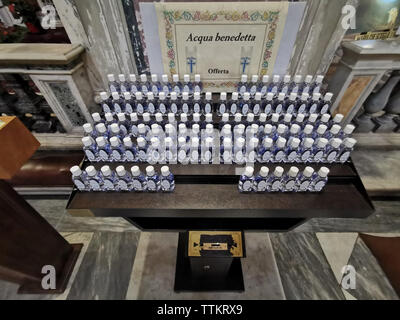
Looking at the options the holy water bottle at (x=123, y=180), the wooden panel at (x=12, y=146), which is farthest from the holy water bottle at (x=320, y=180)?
the wooden panel at (x=12, y=146)

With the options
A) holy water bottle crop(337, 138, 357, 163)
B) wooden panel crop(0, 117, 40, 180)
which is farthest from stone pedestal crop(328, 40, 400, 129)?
wooden panel crop(0, 117, 40, 180)

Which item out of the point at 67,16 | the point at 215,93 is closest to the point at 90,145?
the point at 67,16

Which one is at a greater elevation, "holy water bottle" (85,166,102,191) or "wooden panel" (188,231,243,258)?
"holy water bottle" (85,166,102,191)

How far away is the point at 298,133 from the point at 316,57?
2.01ft

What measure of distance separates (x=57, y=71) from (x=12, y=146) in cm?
68

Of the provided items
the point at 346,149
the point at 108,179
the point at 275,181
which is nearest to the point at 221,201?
the point at 275,181

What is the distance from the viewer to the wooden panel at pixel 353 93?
1.36 metres

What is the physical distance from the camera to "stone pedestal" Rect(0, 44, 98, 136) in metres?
1.18

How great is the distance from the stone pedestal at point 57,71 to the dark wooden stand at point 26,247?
759 mm

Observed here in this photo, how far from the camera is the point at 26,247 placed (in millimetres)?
1092

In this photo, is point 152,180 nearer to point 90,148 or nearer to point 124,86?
point 90,148

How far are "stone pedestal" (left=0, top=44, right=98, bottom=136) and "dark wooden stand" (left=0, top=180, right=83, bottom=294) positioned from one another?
759 mm

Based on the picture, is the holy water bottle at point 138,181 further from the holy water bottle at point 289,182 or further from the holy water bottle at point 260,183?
the holy water bottle at point 289,182

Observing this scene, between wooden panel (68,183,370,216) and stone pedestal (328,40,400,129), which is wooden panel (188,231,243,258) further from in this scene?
stone pedestal (328,40,400,129)
